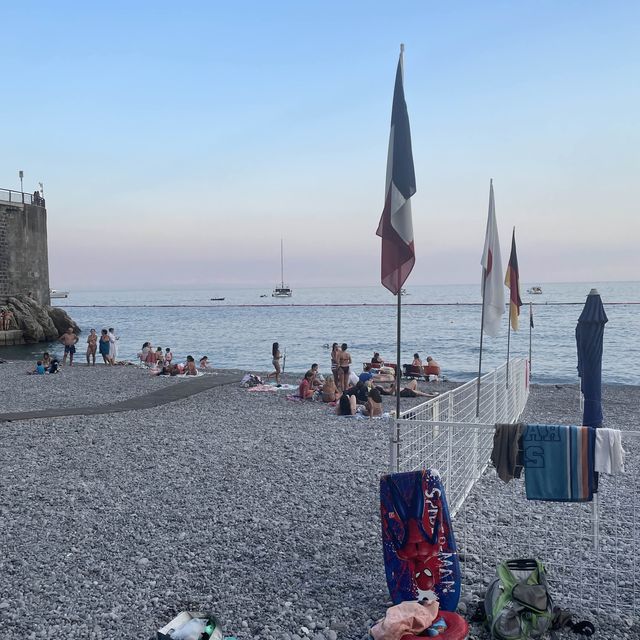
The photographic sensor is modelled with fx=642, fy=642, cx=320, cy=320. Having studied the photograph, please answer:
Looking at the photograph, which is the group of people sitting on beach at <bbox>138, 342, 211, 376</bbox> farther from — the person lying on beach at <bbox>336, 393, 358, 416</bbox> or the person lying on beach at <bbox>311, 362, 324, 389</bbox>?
the person lying on beach at <bbox>336, 393, 358, 416</bbox>

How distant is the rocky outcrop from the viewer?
45.6 metres

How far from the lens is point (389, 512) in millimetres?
5418

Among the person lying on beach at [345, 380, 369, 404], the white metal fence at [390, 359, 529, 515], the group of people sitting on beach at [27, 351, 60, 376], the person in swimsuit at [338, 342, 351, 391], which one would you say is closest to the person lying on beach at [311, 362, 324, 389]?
the person in swimsuit at [338, 342, 351, 391]

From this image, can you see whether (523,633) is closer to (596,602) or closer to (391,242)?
(596,602)

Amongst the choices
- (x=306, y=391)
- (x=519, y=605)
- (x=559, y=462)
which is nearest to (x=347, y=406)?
(x=306, y=391)

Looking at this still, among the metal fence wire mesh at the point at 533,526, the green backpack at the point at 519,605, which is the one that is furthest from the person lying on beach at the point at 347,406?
the green backpack at the point at 519,605

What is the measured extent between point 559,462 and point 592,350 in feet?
11.4

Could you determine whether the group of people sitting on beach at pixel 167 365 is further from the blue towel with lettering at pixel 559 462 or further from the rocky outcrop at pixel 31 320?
the rocky outcrop at pixel 31 320

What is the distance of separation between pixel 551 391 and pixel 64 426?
17.0 m

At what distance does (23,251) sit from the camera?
46.1 m

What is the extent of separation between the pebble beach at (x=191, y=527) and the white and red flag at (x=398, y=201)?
9.49ft

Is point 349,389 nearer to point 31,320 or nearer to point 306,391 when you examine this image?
point 306,391

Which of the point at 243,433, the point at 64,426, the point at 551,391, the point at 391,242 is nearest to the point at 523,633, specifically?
the point at 391,242

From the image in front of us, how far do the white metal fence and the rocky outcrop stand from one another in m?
39.3
